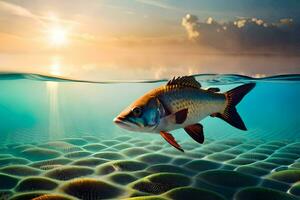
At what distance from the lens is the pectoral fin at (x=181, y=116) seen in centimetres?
394

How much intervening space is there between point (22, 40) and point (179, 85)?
824cm

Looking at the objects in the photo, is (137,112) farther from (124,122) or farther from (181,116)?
(181,116)

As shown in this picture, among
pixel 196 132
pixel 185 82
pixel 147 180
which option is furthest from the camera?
pixel 147 180

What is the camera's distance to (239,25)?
11.0 meters


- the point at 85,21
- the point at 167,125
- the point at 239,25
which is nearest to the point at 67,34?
the point at 85,21

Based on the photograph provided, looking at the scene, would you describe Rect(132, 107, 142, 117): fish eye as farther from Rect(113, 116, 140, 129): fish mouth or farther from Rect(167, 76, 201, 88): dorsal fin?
Rect(167, 76, 201, 88): dorsal fin

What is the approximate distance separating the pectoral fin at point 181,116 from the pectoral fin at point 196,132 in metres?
0.20

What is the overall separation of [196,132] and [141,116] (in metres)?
0.69

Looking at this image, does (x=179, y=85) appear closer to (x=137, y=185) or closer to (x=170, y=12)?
(x=137, y=185)

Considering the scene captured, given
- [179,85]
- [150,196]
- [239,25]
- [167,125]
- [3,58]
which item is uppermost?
[239,25]

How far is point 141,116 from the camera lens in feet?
12.6

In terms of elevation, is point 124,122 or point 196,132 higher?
point 124,122

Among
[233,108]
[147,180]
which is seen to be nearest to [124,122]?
[233,108]

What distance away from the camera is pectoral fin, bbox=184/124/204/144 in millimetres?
3979
